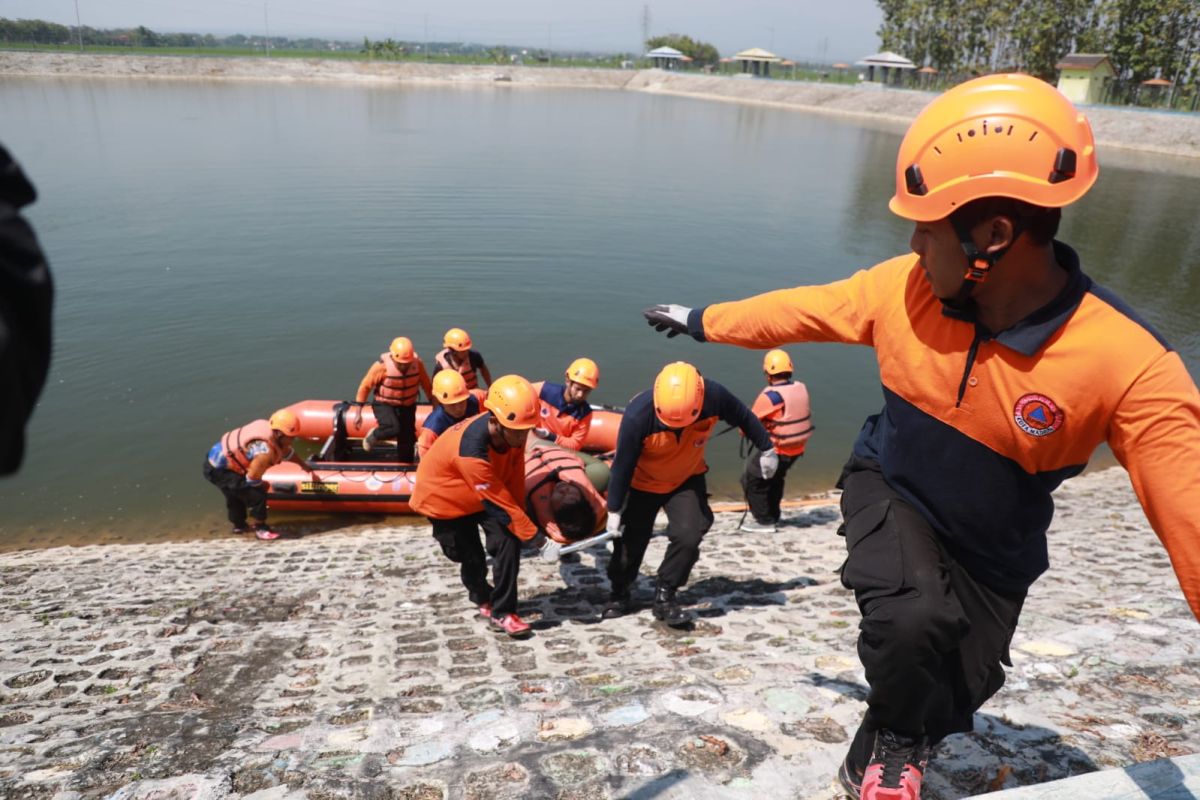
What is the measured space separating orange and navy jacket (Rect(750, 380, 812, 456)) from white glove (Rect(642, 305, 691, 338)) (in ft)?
16.7

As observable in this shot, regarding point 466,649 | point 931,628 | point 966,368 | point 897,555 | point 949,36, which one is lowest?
point 466,649

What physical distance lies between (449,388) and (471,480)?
239 centimetres

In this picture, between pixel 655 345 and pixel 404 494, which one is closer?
pixel 404 494

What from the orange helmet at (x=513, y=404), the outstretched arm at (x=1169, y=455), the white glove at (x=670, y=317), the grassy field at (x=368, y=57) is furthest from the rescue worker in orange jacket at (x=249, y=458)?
the grassy field at (x=368, y=57)

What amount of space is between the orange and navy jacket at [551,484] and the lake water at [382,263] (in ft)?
11.3

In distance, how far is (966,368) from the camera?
220 centimetres

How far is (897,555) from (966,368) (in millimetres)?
614

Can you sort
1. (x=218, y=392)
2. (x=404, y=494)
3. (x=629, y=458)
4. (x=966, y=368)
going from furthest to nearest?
1. (x=218, y=392)
2. (x=404, y=494)
3. (x=629, y=458)
4. (x=966, y=368)

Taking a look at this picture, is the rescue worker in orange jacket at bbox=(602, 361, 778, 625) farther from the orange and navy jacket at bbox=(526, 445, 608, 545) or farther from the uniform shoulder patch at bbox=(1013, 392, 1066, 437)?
the uniform shoulder patch at bbox=(1013, 392, 1066, 437)

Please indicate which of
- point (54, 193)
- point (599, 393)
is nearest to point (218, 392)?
point (599, 393)

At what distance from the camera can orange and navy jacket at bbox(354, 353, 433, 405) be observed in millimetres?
9688

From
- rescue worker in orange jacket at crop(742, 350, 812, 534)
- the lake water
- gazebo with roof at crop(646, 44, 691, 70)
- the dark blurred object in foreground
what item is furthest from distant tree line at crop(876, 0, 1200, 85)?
the dark blurred object in foreground

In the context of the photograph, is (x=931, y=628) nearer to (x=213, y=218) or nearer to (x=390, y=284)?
(x=390, y=284)

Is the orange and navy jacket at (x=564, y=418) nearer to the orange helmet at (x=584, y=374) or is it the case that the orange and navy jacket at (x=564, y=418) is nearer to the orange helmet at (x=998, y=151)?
the orange helmet at (x=584, y=374)
